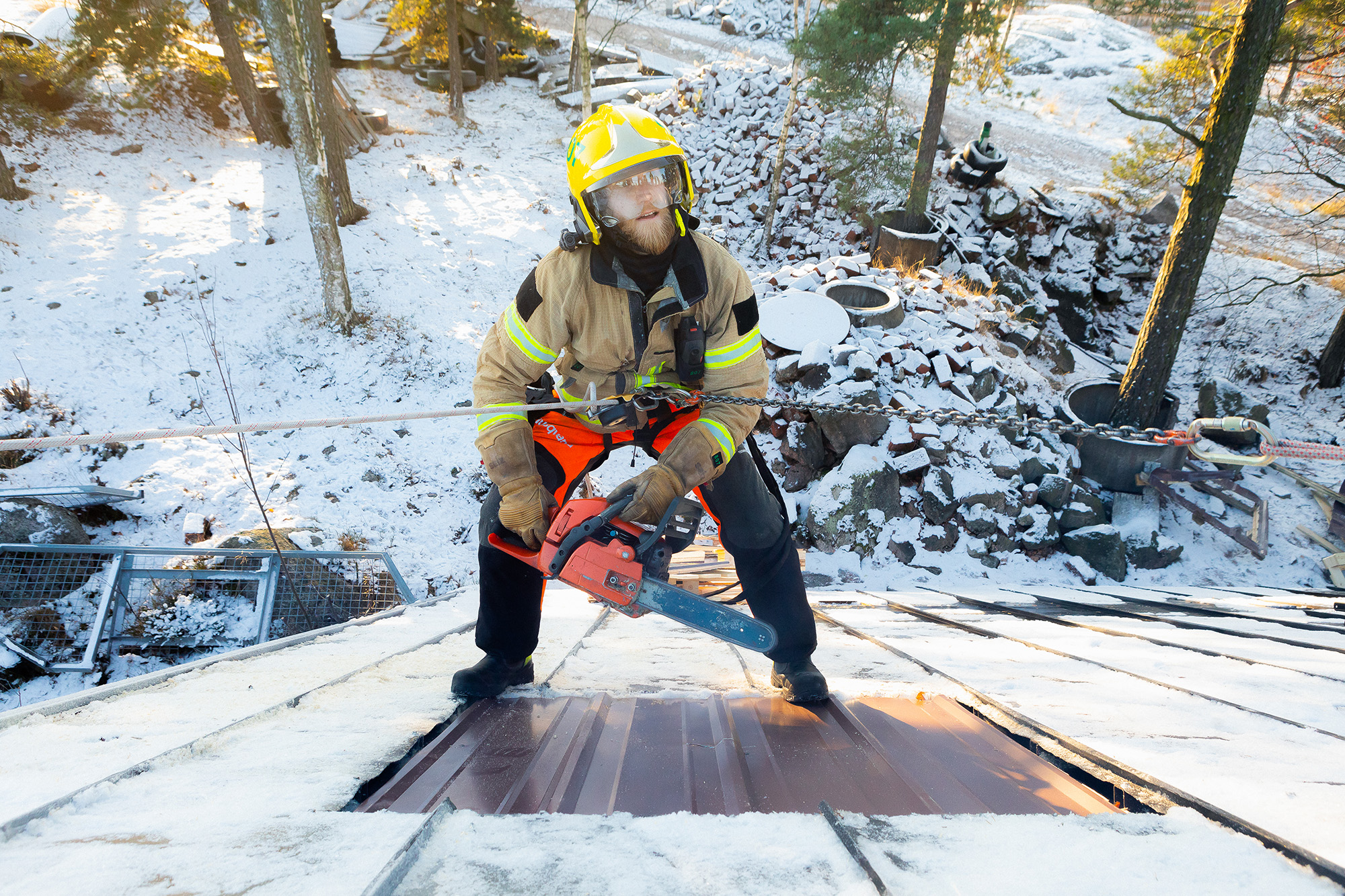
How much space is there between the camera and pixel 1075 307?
38.2 feet

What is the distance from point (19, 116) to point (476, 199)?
26.0ft

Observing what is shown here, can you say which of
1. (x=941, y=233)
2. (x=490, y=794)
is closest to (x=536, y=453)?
(x=490, y=794)

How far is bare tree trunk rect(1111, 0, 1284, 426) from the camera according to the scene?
6242 mm

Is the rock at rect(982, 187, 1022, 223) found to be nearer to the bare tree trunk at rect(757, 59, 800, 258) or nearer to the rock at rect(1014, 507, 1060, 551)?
the bare tree trunk at rect(757, 59, 800, 258)

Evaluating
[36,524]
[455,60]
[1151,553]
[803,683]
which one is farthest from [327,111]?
[1151,553]

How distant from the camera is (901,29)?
33.5ft

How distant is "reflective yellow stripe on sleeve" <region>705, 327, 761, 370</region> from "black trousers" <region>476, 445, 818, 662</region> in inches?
13.1

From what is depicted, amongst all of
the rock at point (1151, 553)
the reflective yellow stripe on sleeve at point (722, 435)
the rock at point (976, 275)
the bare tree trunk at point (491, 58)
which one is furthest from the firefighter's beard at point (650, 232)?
the bare tree trunk at point (491, 58)

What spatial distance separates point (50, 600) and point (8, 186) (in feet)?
33.1

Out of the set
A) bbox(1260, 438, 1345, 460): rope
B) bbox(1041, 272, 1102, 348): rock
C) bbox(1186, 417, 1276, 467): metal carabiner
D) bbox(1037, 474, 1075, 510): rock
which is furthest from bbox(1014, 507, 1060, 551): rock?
bbox(1041, 272, 1102, 348): rock

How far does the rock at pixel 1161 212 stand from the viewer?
42.3 ft

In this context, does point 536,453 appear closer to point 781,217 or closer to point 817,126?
point 781,217

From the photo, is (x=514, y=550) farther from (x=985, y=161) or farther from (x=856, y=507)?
(x=985, y=161)

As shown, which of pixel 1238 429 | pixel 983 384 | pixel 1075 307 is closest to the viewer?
pixel 1238 429
